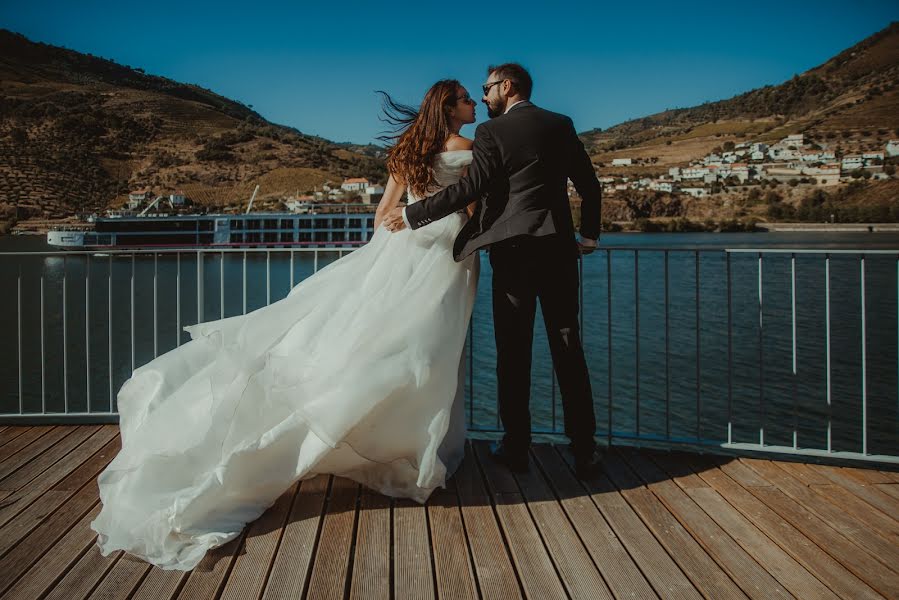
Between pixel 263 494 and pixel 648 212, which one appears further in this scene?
pixel 648 212

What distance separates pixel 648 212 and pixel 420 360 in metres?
59.5

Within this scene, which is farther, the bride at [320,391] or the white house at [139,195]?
the white house at [139,195]

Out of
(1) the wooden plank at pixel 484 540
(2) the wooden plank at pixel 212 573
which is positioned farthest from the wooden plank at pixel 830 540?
(2) the wooden plank at pixel 212 573

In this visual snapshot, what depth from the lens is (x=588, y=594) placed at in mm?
1679

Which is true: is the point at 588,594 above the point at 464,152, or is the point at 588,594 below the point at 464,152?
below

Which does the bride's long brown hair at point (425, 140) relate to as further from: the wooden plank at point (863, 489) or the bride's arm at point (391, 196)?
the wooden plank at point (863, 489)

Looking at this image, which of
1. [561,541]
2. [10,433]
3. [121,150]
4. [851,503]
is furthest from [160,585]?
[121,150]

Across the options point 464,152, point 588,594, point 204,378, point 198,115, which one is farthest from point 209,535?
point 198,115

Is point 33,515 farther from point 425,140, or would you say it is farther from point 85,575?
point 425,140

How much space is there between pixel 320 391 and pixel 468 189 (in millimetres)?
848

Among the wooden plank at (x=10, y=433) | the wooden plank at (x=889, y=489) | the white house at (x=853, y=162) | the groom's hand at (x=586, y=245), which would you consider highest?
the white house at (x=853, y=162)

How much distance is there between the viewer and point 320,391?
2.10 metres

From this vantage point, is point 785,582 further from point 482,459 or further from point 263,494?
point 263,494

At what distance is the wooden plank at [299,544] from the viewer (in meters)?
1.71
